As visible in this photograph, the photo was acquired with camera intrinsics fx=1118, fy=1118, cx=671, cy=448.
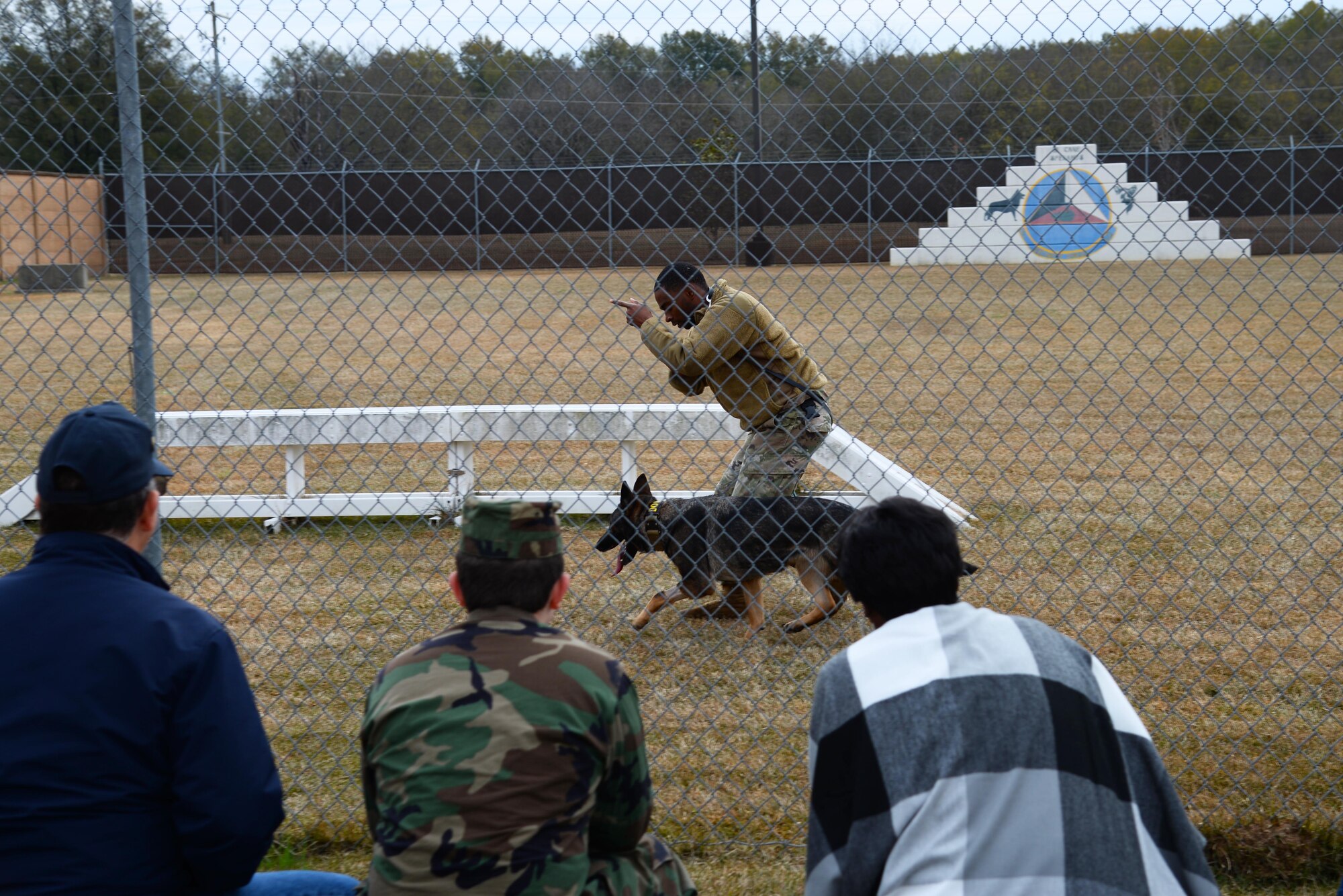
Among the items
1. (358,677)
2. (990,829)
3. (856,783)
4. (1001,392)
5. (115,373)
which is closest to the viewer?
(990,829)

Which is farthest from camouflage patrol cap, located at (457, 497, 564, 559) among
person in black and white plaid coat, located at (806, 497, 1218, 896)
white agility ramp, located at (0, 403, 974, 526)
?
white agility ramp, located at (0, 403, 974, 526)

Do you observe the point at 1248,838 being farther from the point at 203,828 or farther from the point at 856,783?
the point at 203,828

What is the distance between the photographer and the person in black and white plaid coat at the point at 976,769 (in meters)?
1.62

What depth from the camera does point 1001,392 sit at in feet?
35.8

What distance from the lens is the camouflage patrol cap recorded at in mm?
1895

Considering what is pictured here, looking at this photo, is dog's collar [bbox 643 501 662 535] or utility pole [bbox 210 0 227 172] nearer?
utility pole [bbox 210 0 227 172]

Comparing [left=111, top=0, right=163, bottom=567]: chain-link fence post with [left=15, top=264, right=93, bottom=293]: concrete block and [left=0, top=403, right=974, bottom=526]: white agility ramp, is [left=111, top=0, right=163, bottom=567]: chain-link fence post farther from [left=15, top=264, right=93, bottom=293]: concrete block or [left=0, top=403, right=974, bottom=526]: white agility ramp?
[left=0, top=403, right=974, bottom=526]: white agility ramp

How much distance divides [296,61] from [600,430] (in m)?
3.41

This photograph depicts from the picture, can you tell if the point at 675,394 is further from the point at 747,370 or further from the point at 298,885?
the point at 298,885

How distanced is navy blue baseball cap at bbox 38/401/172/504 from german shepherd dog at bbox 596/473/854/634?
3.05 m

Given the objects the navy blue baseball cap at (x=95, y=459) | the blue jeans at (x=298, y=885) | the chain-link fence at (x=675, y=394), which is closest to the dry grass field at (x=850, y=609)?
the chain-link fence at (x=675, y=394)

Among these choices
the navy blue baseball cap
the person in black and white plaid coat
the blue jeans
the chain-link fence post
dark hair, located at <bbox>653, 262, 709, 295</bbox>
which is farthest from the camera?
dark hair, located at <bbox>653, 262, 709, 295</bbox>

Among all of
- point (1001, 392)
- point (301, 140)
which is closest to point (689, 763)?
point (301, 140)

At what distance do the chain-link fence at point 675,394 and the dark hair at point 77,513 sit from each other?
0.89m
